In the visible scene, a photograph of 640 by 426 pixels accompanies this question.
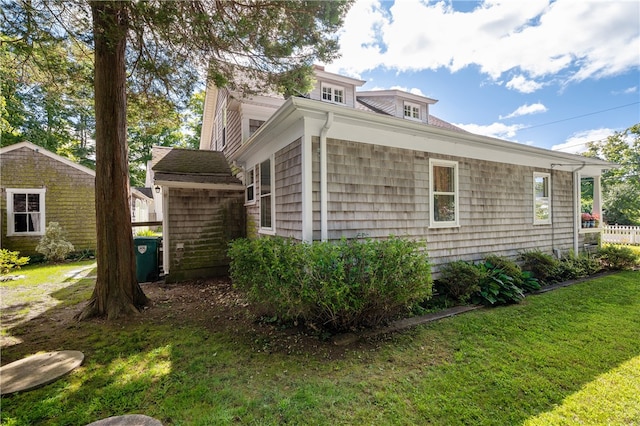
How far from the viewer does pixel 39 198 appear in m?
10.1

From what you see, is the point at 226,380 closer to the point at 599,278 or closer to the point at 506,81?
the point at 599,278

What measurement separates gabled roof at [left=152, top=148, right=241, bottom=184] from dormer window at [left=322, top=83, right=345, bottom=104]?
13.7ft

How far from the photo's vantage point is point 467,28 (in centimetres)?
670

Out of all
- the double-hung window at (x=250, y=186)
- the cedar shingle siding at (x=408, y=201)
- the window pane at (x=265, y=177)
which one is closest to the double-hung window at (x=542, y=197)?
the cedar shingle siding at (x=408, y=201)

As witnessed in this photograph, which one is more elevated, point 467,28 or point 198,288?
point 467,28

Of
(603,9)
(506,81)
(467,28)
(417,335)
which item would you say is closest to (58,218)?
(417,335)

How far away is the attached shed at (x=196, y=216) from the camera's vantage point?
704 cm

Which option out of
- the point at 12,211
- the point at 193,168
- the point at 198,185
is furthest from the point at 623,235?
the point at 12,211

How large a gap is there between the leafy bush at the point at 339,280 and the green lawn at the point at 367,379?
0.50 m

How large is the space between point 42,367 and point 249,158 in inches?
213

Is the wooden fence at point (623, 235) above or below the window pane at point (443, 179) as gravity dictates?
below

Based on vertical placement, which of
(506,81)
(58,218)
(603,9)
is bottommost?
(58,218)

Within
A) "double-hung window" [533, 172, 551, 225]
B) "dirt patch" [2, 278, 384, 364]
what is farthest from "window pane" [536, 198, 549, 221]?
"dirt patch" [2, 278, 384, 364]

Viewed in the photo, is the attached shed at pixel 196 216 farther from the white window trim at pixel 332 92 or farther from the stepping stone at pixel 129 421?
the stepping stone at pixel 129 421
